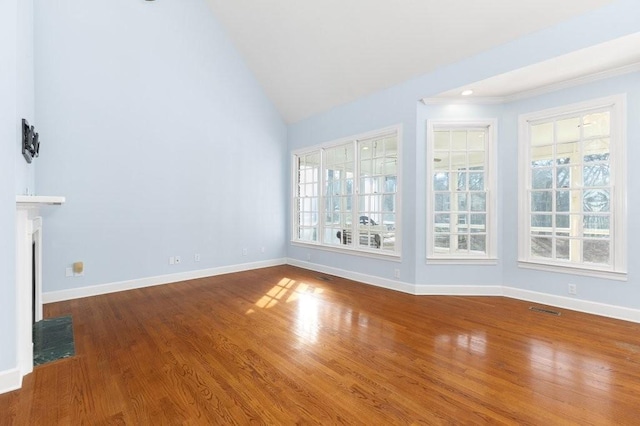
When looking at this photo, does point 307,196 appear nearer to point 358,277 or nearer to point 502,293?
point 358,277

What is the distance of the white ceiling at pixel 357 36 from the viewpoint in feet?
10.5

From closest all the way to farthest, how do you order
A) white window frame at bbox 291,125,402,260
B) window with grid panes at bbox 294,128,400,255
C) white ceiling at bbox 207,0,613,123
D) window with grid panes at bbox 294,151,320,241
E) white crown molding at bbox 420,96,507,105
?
white ceiling at bbox 207,0,613,123 → white crown molding at bbox 420,96,507,105 → white window frame at bbox 291,125,402,260 → window with grid panes at bbox 294,128,400,255 → window with grid panes at bbox 294,151,320,241

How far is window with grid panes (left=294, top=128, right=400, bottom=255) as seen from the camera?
4.66 m

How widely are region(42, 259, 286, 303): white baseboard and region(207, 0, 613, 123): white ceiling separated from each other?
321 cm

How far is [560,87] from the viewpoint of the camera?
3645 mm

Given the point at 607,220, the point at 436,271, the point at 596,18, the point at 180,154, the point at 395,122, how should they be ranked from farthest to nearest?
1. the point at 180,154
2. the point at 395,122
3. the point at 436,271
4. the point at 607,220
5. the point at 596,18

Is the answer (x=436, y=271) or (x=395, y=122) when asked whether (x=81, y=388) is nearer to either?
(x=436, y=271)

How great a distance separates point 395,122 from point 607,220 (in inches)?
111

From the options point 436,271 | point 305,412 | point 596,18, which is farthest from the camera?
point 436,271

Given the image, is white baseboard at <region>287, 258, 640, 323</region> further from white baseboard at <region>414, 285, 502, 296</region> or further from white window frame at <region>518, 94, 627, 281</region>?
white window frame at <region>518, 94, 627, 281</region>

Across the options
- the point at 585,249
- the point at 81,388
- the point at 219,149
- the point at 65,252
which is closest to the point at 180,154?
the point at 219,149

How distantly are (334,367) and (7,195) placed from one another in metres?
2.53

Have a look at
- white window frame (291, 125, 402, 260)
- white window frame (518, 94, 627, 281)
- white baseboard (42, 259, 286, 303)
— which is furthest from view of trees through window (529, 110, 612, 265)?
white baseboard (42, 259, 286, 303)

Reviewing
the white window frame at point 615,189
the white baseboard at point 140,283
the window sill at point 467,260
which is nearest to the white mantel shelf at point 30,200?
the white baseboard at point 140,283
